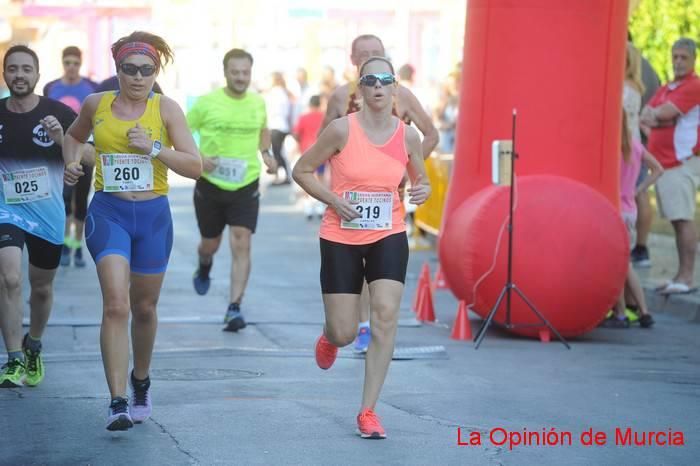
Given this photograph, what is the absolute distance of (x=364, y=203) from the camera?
7520 millimetres

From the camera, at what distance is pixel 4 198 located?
8.67 meters

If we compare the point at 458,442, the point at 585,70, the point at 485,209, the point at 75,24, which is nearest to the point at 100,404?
the point at 458,442

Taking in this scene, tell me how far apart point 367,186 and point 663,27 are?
13874 millimetres

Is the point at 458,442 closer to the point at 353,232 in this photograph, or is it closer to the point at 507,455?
the point at 507,455

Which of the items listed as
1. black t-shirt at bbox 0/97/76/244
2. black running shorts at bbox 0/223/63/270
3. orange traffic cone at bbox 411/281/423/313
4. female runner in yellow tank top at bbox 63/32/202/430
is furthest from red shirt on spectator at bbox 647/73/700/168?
female runner in yellow tank top at bbox 63/32/202/430

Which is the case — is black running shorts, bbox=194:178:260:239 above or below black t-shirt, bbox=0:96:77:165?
below

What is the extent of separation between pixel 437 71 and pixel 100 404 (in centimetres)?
4146

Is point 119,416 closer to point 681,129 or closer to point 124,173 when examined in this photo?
point 124,173

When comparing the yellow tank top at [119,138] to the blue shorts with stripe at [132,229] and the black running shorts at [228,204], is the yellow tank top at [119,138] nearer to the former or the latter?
the blue shorts with stripe at [132,229]

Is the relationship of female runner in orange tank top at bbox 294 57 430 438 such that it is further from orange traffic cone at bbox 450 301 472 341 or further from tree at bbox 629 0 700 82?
tree at bbox 629 0 700 82

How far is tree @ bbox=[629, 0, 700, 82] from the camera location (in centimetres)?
2031

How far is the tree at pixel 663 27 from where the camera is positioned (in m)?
20.3

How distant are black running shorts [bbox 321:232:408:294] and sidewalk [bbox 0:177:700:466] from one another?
0.72 metres

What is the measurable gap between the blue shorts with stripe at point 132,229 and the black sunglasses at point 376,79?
1.18 meters
